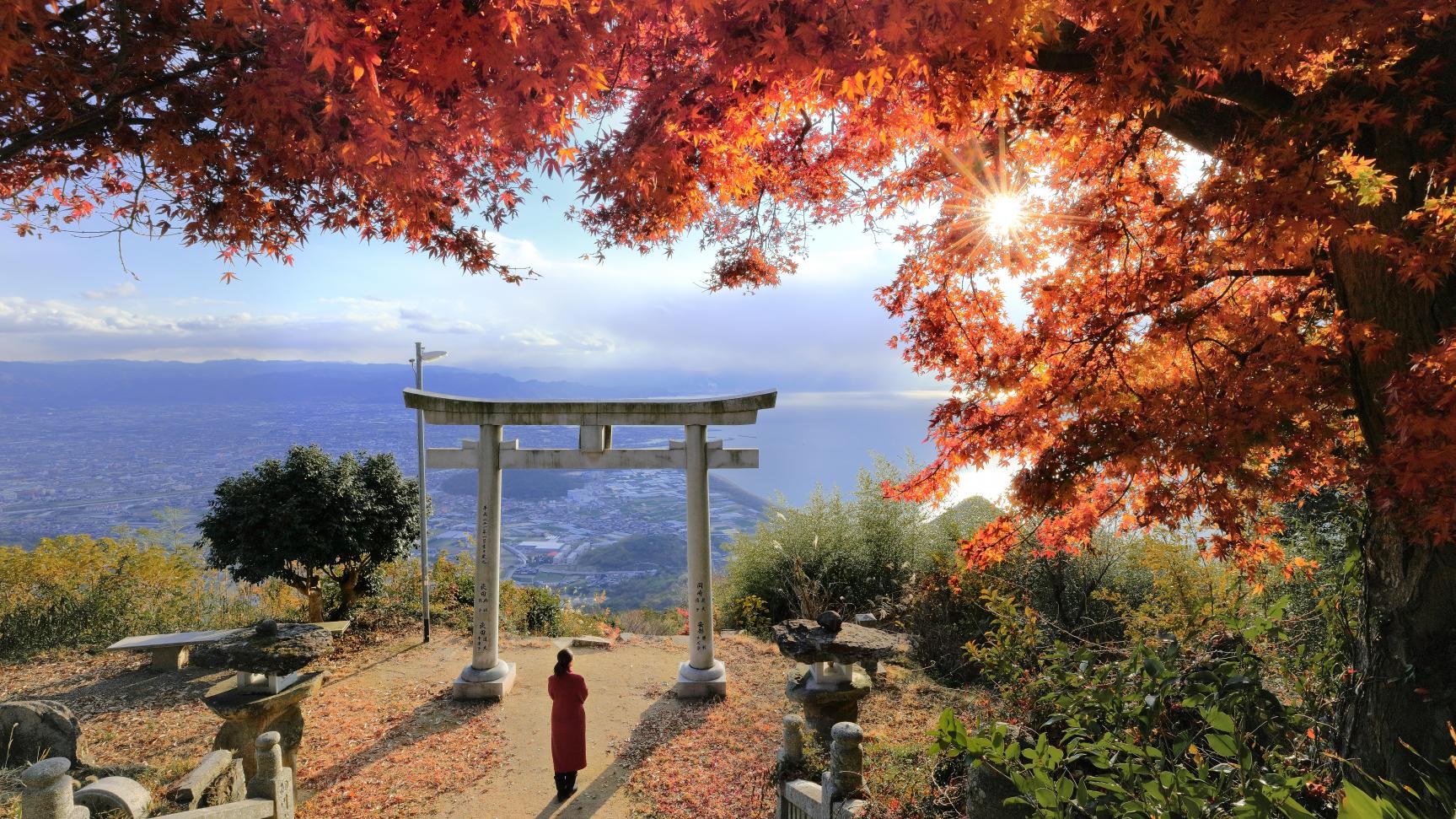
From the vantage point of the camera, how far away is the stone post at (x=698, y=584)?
7105 millimetres

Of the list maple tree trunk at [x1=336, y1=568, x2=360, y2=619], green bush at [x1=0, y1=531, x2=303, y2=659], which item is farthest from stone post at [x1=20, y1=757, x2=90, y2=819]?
green bush at [x1=0, y1=531, x2=303, y2=659]

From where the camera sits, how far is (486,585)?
23.7 ft

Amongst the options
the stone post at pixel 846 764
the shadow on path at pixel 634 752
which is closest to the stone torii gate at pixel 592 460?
the shadow on path at pixel 634 752

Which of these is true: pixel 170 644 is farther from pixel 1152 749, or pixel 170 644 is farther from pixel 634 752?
pixel 1152 749

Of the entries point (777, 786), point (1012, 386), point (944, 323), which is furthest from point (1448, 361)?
point (777, 786)

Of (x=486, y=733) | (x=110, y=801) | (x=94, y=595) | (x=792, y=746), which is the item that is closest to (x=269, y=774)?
(x=110, y=801)

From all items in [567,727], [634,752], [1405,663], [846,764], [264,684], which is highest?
[1405,663]

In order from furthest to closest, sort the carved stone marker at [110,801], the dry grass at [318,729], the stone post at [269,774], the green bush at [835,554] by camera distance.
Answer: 1. the green bush at [835,554]
2. the dry grass at [318,729]
3. the stone post at [269,774]
4. the carved stone marker at [110,801]

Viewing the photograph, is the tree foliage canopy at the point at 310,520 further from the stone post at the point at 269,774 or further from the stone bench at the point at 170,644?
the stone post at the point at 269,774

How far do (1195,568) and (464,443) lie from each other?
25.0ft

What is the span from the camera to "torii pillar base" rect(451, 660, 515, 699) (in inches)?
276

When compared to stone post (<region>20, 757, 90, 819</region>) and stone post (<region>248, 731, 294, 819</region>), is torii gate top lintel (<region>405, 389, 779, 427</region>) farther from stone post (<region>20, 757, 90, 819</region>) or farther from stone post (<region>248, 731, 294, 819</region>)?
stone post (<region>20, 757, 90, 819</region>)

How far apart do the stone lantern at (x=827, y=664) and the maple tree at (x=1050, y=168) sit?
1.62 metres

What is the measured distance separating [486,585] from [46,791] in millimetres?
4229
